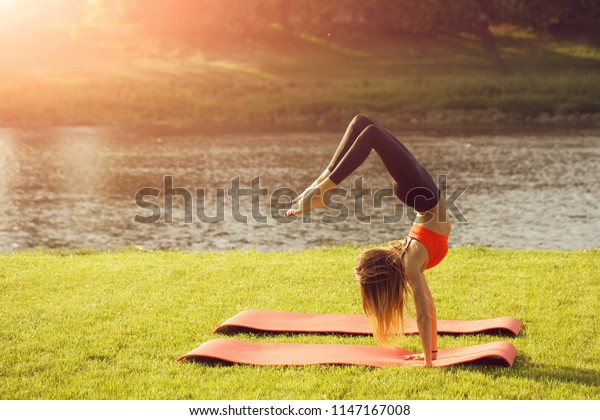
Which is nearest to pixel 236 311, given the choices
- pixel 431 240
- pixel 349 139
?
pixel 431 240

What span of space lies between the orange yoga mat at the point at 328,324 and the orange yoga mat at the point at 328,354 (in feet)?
1.61

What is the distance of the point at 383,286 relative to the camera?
5.81 metres

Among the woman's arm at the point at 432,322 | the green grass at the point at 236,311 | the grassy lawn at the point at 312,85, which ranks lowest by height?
the green grass at the point at 236,311

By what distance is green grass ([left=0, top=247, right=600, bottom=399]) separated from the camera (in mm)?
5570

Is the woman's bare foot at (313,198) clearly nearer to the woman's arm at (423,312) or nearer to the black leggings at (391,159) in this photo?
the black leggings at (391,159)

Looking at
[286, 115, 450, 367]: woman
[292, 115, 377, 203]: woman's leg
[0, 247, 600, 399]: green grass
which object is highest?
[292, 115, 377, 203]: woman's leg

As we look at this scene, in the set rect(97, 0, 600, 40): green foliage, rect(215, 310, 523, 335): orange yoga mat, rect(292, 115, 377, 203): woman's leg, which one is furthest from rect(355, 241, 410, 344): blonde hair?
rect(97, 0, 600, 40): green foliage

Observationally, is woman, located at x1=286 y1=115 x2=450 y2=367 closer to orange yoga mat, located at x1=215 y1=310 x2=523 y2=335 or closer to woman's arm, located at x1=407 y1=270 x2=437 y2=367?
woman's arm, located at x1=407 y1=270 x2=437 y2=367

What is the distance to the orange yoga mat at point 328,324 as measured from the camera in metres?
7.00

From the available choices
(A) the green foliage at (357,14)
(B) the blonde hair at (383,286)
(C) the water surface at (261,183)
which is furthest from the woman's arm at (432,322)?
(A) the green foliage at (357,14)

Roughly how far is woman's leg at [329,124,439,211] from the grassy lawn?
36.4m

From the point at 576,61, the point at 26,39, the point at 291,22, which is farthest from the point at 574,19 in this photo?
the point at 26,39
